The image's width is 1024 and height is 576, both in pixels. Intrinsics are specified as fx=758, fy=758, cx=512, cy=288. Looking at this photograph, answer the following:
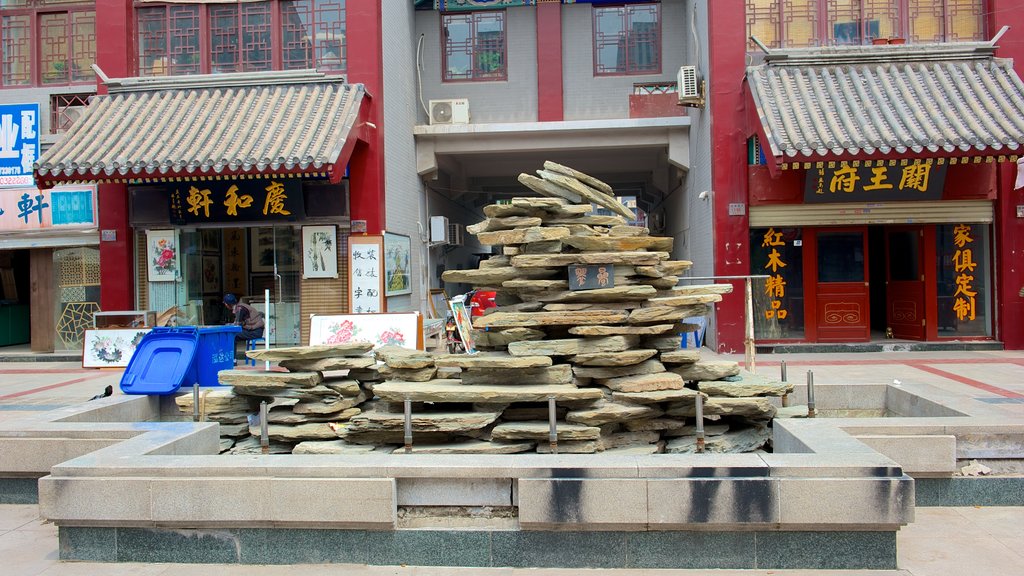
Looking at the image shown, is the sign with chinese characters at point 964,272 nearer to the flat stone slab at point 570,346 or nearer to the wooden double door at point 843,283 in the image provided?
the wooden double door at point 843,283

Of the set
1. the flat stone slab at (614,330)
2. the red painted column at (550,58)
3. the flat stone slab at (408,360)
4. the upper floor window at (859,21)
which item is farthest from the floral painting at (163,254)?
the upper floor window at (859,21)

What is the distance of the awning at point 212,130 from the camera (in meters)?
12.9

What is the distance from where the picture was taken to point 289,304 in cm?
1498

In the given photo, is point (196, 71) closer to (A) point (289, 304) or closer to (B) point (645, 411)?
(A) point (289, 304)

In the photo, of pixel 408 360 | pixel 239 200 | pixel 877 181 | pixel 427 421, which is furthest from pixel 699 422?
pixel 239 200

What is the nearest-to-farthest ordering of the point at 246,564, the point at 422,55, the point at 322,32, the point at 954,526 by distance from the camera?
the point at 246,564 < the point at 954,526 < the point at 322,32 < the point at 422,55

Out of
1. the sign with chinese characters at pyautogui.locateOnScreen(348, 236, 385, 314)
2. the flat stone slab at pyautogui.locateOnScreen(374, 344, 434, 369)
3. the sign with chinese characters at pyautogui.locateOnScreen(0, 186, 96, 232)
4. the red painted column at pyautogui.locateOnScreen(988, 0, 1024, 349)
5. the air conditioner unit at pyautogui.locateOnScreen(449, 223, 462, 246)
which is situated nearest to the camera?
the flat stone slab at pyautogui.locateOnScreen(374, 344, 434, 369)

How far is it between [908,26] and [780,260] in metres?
5.10

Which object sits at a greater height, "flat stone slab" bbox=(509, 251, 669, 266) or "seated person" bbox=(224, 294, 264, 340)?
"flat stone slab" bbox=(509, 251, 669, 266)

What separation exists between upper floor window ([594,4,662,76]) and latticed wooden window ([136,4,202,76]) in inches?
334

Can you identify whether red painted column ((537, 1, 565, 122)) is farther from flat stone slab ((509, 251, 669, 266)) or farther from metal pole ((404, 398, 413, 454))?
metal pole ((404, 398, 413, 454))

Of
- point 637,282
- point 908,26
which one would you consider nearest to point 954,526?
point 637,282

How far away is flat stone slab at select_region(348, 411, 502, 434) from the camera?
5926 millimetres

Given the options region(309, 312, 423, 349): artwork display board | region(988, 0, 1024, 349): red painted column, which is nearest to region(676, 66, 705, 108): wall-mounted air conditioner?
region(988, 0, 1024, 349): red painted column
